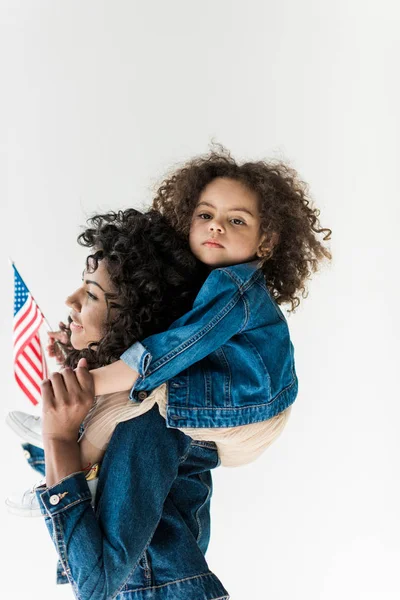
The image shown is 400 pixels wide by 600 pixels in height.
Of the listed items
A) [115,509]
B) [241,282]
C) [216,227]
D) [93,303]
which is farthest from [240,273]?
[115,509]

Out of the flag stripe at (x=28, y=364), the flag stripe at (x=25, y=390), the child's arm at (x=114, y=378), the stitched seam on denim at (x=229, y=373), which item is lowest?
the flag stripe at (x=25, y=390)

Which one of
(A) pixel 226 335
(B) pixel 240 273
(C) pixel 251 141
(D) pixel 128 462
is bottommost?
(D) pixel 128 462

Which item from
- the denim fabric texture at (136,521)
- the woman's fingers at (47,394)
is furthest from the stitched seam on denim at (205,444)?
the woman's fingers at (47,394)

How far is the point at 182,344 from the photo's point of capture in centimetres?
188

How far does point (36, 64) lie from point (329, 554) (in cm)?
221

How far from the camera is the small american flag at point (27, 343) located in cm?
253

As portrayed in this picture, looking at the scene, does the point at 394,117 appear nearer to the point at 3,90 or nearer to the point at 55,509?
the point at 3,90

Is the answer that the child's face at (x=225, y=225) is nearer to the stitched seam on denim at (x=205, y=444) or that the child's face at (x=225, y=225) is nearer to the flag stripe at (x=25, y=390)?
the stitched seam on denim at (x=205, y=444)

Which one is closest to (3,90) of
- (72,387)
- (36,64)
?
(36,64)

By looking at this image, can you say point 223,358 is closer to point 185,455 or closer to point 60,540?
point 185,455

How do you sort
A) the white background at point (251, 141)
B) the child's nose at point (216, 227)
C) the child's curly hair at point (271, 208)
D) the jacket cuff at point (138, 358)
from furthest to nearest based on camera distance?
1. the white background at point (251, 141)
2. the child's curly hair at point (271, 208)
3. the child's nose at point (216, 227)
4. the jacket cuff at point (138, 358)

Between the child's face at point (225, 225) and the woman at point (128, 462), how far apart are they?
0.20ft

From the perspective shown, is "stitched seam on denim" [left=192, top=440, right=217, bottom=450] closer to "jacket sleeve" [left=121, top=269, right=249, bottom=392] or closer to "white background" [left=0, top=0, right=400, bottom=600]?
"jacket sleeve" [left=121, top=269, right=249, bottom=392]

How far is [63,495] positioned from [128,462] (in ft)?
0.53
